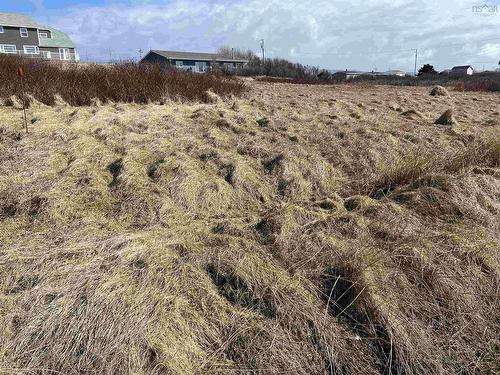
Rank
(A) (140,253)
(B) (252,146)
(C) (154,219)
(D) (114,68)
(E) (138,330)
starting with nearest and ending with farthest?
1. (E) (138,330)
2. (A) (140,253)
3. (C) (154,219)
4. (B) (252,146)
5. (D) (114,68)

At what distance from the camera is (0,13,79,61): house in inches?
1393

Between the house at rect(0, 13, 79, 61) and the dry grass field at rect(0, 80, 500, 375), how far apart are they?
3398 cm

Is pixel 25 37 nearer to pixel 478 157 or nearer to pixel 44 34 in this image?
pixel 44 34

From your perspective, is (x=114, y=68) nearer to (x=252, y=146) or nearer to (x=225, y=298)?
(x=252, y=146)

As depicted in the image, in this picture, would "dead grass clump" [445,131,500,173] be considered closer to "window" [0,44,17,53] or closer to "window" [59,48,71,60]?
"window" [0,44,17,53]

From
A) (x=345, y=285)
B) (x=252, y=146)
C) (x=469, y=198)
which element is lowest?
(x=345, y=285)

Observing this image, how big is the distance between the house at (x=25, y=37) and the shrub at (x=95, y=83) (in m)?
27.6

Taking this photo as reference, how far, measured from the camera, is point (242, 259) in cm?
288

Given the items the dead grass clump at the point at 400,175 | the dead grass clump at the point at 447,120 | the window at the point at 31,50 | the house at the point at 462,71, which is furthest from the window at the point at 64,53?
the dead grass clump at the point at 400,175

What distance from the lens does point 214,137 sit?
5781 millimetres

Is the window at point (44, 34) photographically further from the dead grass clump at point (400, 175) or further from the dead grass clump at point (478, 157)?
the dead grass clump at point (478, 157)

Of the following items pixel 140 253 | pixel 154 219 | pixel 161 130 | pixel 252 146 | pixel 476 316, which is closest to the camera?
pixel 476 316

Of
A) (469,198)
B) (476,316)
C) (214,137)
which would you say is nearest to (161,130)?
(214,137)

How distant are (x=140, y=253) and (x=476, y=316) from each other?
97.7 inches
